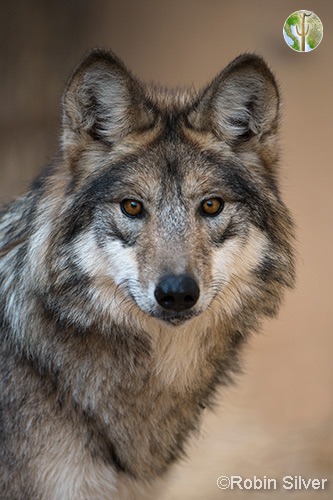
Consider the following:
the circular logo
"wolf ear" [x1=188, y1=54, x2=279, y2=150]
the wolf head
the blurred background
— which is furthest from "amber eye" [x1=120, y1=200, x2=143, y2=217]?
the blurred background

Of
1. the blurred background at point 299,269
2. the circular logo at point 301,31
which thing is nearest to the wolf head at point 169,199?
the circular logo at point 301,31

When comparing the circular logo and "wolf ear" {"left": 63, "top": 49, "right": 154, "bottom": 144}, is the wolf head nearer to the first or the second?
"wolf ear" {"left": 63, "top": 49, "right": 154, "bottom": 144}

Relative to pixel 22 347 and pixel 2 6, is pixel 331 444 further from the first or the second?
pixel 2 6

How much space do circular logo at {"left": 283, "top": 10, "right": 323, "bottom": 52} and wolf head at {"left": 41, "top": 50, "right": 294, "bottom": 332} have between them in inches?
75.5

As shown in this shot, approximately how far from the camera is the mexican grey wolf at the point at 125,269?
10.1 ft

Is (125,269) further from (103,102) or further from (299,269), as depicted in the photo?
(299,269)

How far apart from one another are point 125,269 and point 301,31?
9.27ft

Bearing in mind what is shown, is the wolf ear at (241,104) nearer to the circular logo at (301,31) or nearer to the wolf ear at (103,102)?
the wolf ear at (103,102)

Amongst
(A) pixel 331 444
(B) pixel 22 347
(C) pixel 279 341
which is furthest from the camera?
(C) pixel 279 341

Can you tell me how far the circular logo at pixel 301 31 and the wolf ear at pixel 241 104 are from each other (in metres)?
1.89

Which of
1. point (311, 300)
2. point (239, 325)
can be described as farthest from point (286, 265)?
point (311, 300)

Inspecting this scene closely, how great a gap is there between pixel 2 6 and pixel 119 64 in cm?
487

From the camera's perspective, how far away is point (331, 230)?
6273 millimetres

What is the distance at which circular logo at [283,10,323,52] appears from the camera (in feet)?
16.5
